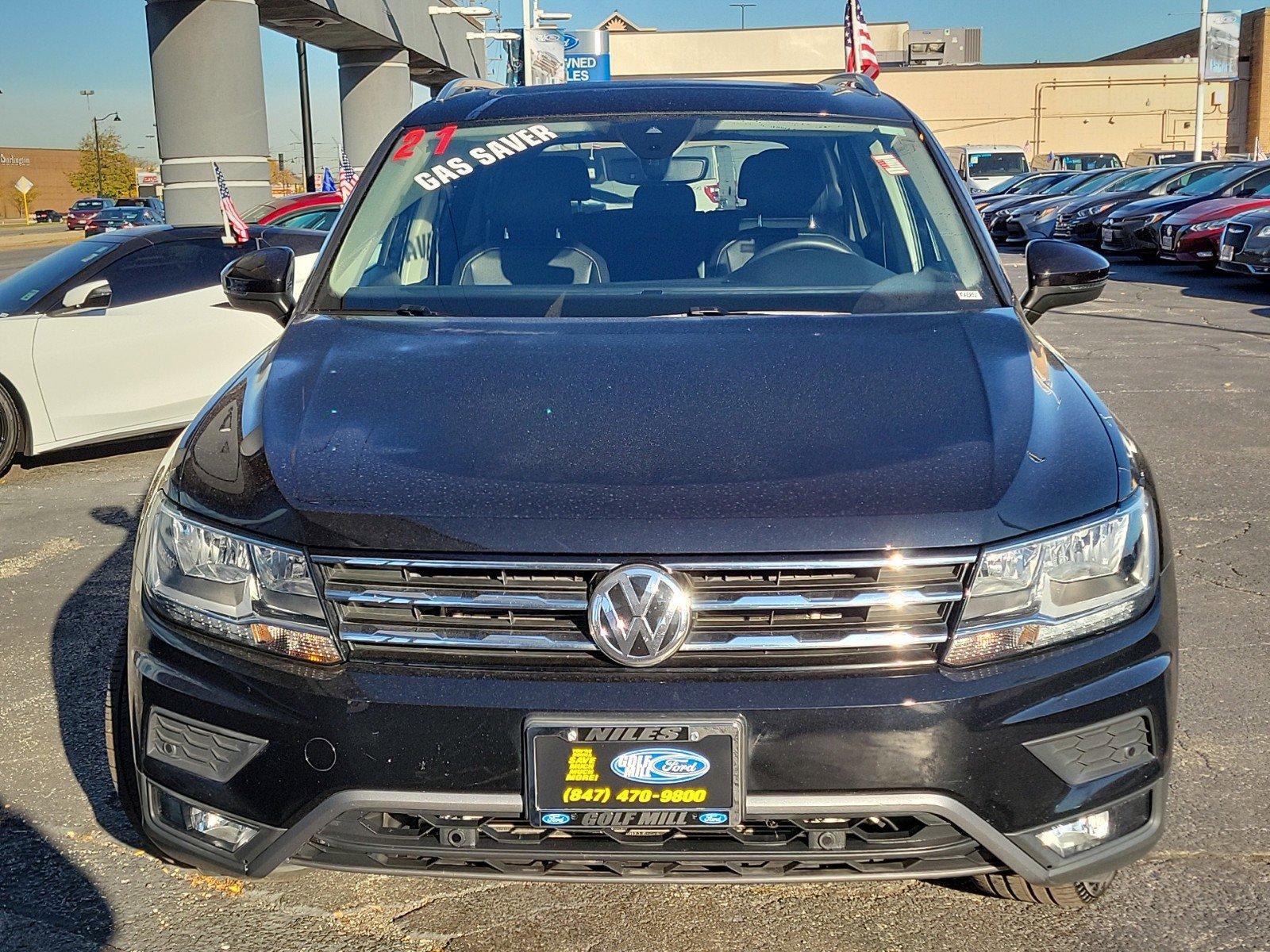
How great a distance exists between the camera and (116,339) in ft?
25.3

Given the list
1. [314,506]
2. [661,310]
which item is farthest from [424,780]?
[661,310]

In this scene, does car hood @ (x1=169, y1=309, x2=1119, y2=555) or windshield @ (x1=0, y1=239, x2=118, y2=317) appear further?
windshield @ (x1=0, y1=239, x2=118, y2=317)

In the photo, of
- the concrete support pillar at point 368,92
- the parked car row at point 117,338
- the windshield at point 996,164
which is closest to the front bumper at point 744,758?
the parked car row at point 117,338

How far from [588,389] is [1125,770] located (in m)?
1.19

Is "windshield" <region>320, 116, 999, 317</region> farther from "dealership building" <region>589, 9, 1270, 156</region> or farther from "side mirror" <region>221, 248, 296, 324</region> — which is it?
"dealership building" <region>589, 9, 1270, 156</region>

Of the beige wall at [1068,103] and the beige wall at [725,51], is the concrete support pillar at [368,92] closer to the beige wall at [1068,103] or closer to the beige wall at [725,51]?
the beige wall at [1068,103]

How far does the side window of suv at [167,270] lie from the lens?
7.91 meters

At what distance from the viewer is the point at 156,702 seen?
7.75ft

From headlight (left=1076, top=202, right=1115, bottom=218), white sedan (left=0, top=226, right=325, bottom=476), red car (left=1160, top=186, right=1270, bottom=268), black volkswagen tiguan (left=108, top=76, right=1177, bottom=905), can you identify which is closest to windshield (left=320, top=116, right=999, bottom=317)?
black volkswagen tiguan (left=108, top=76, right=1177, bottom=905)

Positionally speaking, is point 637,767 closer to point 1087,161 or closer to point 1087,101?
point 1087,161

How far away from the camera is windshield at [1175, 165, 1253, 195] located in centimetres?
2086

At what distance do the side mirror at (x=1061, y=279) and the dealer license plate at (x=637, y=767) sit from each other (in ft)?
5.70

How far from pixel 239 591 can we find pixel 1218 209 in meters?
19.0

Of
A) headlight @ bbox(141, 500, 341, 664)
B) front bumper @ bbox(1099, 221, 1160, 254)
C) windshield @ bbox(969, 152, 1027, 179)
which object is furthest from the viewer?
windshield @ bbox(969, 152, 1027, 179)
